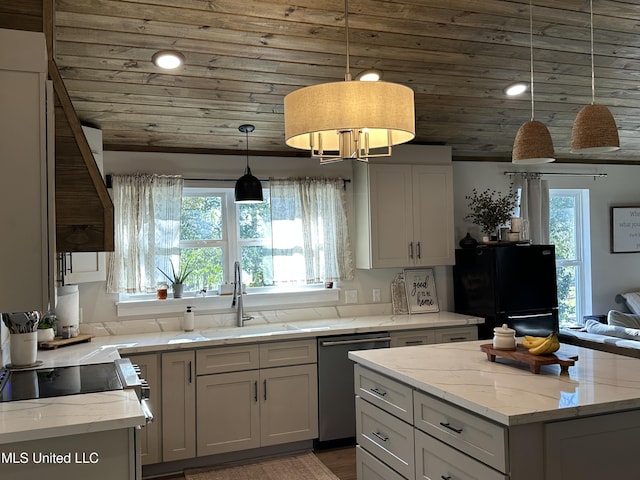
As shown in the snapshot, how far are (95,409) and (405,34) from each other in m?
2.64

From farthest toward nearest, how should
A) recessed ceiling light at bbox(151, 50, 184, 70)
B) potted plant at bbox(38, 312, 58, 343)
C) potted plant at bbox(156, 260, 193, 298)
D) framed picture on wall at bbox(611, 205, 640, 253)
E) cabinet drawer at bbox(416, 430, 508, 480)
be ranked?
1. framed picture on wall at bbox(611, 205, 640, 253)
2. potted plant at bbox(156, 260, 193, 298)
3. potted plant at bbox(38, 312, 58, 343)
4. recessed ceiling light at bbox(151, 50, 184, 70)
5. cabinet drawer at bbox(416, 430, 508, 480)

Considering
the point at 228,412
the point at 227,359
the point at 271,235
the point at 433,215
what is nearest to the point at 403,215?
the point at 433,215

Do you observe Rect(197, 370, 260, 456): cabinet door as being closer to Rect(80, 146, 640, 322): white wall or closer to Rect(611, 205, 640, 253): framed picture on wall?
Rect(80, 146, 640, 322): white wall

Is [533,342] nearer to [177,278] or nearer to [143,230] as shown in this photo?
[177,278]

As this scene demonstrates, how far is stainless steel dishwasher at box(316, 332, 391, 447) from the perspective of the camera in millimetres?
3994

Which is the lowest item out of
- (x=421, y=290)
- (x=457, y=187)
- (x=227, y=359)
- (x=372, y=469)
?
(x=372, y=469)

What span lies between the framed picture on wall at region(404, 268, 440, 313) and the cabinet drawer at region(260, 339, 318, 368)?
3.93 ft

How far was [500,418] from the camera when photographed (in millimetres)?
1843

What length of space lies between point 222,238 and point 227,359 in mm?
1104

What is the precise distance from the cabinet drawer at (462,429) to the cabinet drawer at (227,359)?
5.49 feet

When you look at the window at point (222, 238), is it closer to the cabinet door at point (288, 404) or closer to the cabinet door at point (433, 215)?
the cabinet door at point (288, 404)

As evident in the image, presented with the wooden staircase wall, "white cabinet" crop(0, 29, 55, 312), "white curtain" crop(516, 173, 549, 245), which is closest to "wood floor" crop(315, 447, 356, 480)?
the wooden staircase wall

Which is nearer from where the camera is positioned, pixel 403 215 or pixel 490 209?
pixel 403 215

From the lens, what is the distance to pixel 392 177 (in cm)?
453
